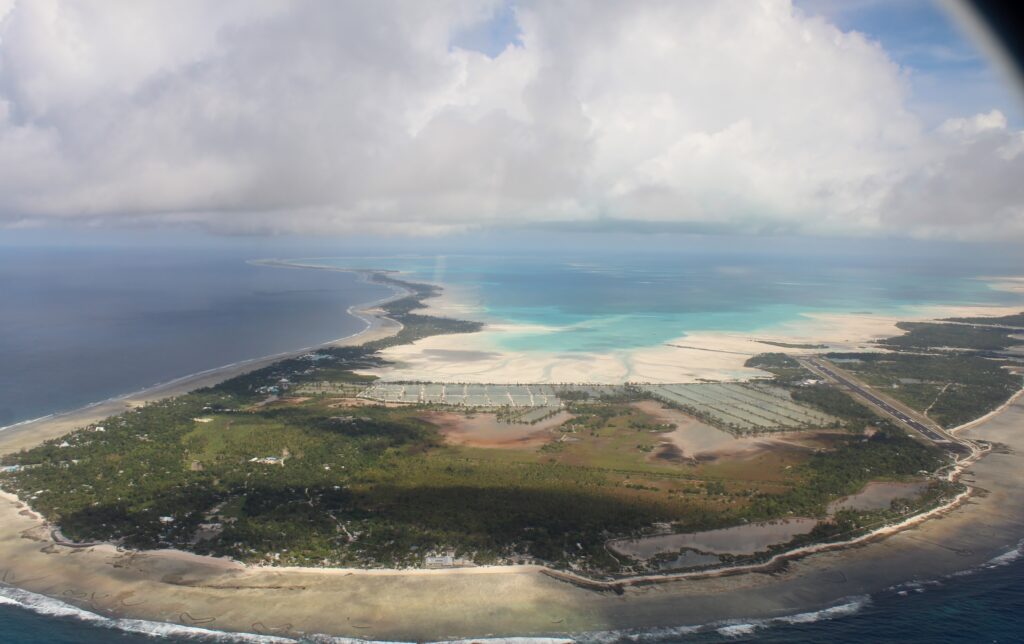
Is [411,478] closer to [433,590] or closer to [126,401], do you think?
[433,590]

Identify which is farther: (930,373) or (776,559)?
(930,373)

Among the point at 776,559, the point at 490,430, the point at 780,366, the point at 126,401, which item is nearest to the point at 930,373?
the point at 780,366

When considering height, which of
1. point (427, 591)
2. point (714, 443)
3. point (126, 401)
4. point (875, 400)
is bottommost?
point (126, 401)

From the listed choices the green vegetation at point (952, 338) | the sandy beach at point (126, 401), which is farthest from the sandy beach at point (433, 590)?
the green vegetation at point (952, 338)

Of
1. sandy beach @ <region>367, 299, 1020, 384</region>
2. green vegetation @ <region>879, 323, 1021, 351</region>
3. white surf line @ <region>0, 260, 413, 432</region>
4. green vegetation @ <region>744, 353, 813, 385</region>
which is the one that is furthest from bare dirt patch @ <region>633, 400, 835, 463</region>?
green vegetation @ <region>879, 323, 1021, 351</region>

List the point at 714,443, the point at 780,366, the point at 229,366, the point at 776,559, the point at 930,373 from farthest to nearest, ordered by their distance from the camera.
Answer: the point at 780,366 < the point at 229,366 < the point at 930,373 < the point at 714,443 < the point at 776,559

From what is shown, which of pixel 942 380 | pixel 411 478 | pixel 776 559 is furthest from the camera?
pixel 942 380
